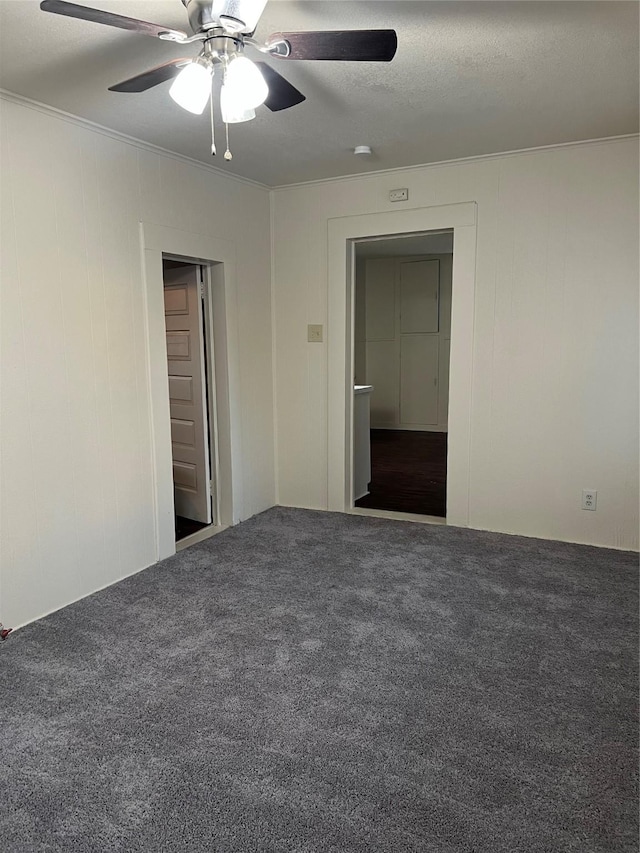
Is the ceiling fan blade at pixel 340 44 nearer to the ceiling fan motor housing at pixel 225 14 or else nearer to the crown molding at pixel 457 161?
the ceiling fan motor housing at pixel 225 14

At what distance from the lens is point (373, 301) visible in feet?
27.8

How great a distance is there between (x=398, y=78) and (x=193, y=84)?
3.25ft

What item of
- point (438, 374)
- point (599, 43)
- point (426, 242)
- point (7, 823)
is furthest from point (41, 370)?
point (438, 374)

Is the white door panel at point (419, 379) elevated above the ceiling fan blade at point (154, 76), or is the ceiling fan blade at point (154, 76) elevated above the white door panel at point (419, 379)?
the ceiling fan blade at point (154, 76)

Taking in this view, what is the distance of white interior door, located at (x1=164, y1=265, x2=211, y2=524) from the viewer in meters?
4.14

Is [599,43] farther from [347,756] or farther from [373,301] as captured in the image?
[373,301]

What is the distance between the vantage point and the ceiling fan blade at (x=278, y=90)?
196 cm

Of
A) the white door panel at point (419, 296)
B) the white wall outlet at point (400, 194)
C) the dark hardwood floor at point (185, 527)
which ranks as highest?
the white wall outlet at point (400, 194)

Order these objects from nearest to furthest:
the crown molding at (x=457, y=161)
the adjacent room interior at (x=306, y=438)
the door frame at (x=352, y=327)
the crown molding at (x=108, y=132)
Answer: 1. the adjacent room interior at (x=306, y=438)
2. the crown molding at (x=108, y=132)
3. the crown molding at (x=457, y=161)
4. the door frame at (x=352, y=327)

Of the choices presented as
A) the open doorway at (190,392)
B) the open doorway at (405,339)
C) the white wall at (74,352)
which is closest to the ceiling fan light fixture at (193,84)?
the white wall at (74,352)

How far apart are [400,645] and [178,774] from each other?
1.09 meters

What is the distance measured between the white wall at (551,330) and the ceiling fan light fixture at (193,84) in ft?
7.48

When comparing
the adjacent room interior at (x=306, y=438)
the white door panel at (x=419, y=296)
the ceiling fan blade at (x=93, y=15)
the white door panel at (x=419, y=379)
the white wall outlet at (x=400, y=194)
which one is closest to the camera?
the ceiling fan blade at (x=93, y=15)

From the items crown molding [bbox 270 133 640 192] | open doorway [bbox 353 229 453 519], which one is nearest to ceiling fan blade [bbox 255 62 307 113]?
crown molding [bbox 270 133 640 192]
